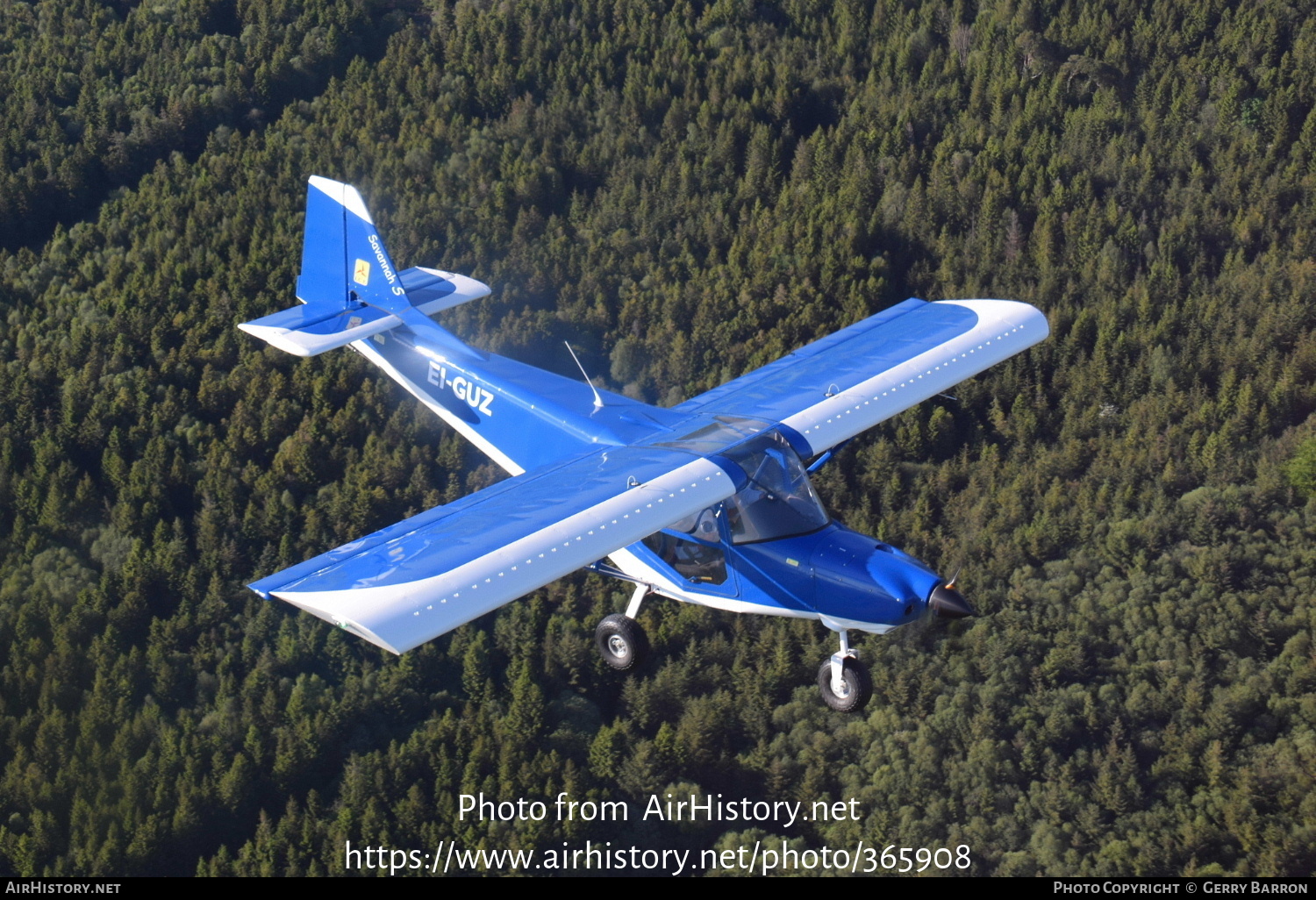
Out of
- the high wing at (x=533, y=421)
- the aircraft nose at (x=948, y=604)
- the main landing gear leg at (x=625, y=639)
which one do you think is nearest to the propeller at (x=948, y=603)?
the aircraft nose at (x=948, y=604)

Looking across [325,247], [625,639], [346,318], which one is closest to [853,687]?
[625,639]

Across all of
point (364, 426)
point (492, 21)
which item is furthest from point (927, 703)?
point (492, 21)

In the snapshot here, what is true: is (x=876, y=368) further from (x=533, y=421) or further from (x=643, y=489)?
(x=643, y=489)

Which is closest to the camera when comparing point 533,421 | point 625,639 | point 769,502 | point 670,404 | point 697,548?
point 769,502

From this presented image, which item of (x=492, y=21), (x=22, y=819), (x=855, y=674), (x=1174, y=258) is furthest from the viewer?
(x=492, y=21)

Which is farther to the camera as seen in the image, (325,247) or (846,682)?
(325,247)

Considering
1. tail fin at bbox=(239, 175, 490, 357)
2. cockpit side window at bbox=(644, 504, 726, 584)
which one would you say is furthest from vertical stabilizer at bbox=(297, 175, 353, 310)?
cockpit side window at bbox=(644, 504, 726, 584)

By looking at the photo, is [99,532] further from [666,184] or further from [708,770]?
[666,184]
